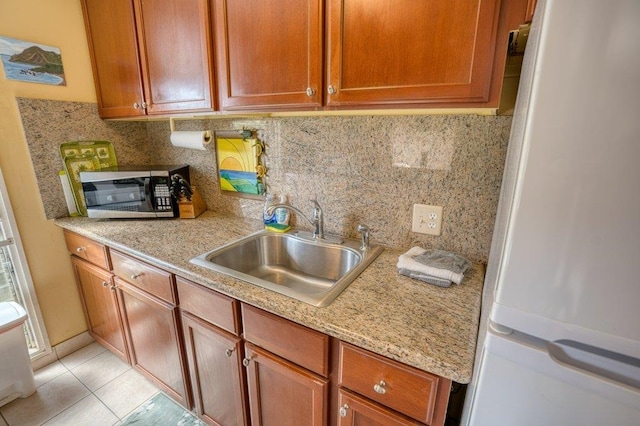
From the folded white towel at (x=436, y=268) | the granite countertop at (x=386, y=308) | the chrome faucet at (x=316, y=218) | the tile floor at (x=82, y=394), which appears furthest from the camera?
the tile floor at (x=82, y=394)

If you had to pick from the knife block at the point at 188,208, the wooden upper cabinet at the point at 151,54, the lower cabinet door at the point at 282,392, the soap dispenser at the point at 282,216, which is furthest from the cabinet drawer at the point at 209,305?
the wooden upper cabinet at the point at 151,54

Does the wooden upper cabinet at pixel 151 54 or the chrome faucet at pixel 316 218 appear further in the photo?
the chrome faucet at pixel 316 218

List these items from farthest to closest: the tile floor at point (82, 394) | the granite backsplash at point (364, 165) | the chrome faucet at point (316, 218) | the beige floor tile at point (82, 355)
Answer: the beige floor tile at point (82, 355) → the tile floor at point (82, 394) → the chrome faucet at point (316, 218) → the granite backsplash at point (364, 165)

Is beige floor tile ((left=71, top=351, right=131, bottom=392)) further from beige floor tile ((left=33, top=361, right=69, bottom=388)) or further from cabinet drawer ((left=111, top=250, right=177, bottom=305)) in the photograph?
cabinet drawer ((left=111, top=250, right=177, bottom=305))

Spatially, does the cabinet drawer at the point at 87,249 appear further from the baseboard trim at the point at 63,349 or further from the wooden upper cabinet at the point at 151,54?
the wooden upper cabinet at the point at 151,54

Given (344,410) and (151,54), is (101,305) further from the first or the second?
(344,410)

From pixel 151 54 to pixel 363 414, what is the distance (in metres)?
1.72

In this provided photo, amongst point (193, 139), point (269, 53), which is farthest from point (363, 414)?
point (193, 139)

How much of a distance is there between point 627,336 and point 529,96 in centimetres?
37

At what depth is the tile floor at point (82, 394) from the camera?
1.45 metres

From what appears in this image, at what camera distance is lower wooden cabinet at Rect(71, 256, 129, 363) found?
155cm

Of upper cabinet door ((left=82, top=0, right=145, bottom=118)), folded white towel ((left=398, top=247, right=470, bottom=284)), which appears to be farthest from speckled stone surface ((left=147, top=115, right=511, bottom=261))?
upper cabinet door ((left=82, top=0, right=145, bottom=118))

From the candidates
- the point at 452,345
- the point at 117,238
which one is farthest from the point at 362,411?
the point at 117,238

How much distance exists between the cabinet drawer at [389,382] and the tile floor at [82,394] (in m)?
1.39
